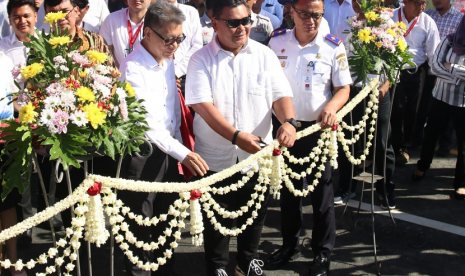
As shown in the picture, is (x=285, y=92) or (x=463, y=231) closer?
(x=285, y=92)

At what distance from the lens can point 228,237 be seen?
441 centimetres

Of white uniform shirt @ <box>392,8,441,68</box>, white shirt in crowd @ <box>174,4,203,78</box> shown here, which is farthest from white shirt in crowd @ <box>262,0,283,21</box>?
white shirt in crowd @ <box>174,4,203,78</box>

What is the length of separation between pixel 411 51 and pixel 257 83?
3533mm

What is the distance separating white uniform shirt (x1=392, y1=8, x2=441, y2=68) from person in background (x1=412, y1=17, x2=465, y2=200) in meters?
0.63

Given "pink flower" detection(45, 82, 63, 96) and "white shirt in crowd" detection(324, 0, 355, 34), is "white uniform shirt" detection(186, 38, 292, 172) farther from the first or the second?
"white shirt in crowd" detection(324, 0, 355, 34)

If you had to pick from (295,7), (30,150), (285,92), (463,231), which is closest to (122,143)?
(30,150)

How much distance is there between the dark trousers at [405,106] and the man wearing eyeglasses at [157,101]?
11.4 ft

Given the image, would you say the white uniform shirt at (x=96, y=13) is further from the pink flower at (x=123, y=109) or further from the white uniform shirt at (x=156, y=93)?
the pink flower at (x=123, y=109)

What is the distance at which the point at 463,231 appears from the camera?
546 centimetres

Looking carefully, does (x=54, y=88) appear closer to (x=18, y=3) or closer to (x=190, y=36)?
(x=18, y=3)

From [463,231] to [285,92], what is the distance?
2589mm

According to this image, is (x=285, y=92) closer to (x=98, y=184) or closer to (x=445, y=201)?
(x=98, y=184)

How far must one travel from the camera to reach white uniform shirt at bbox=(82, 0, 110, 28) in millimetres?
6364

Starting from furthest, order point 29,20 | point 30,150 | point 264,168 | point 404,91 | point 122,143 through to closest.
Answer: point 404,91, point 29,20, point 264,168, point 122,143, point 30,150
